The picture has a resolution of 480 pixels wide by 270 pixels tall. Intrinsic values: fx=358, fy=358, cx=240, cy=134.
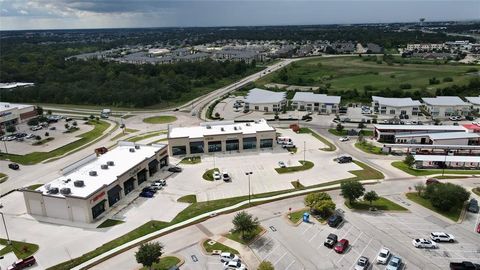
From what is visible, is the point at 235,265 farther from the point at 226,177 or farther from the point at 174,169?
the point at 174,169

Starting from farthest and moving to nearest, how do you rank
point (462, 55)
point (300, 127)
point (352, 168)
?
point (462, 55) < point (300, 127) < point (352, 168)

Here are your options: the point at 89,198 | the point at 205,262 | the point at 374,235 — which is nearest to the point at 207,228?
the point at 205,262

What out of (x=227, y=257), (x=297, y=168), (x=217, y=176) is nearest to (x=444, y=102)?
(x=297, y=168)

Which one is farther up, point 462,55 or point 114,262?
point 462,55

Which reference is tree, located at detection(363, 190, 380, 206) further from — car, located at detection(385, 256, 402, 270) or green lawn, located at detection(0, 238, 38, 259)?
green lawn, located at detection(0, 238, 38, 259)

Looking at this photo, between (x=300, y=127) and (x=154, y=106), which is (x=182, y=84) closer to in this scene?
(x=154, y=106)

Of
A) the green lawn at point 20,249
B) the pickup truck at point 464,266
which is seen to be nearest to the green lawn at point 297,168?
the pickup truck at point 464,266

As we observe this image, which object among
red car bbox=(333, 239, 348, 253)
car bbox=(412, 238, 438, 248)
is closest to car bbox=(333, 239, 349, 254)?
red car bbox=(333, 239, 348, 253)
